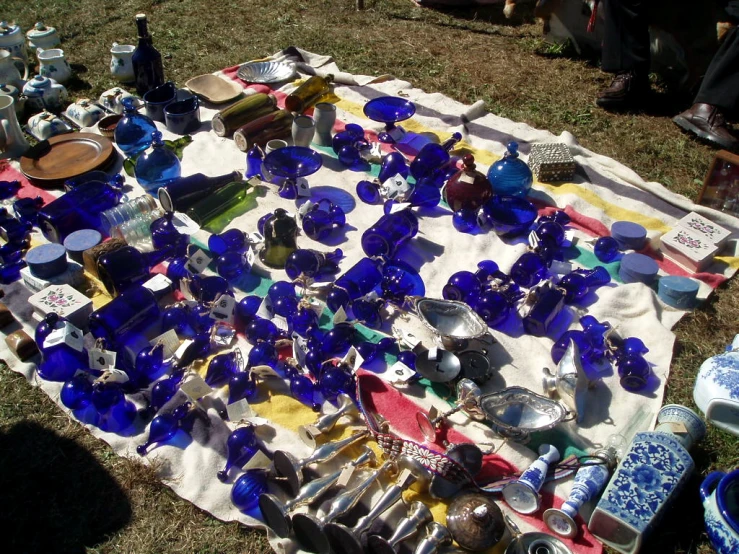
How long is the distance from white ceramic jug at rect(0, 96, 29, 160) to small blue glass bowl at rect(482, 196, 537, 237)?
275 centimetres

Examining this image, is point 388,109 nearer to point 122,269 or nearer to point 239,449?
point 122,269

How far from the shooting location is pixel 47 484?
209cm

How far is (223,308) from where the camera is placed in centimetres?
252

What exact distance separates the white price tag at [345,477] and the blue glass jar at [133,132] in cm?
243

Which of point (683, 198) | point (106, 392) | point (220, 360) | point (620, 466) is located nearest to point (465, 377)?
point (620, 466)

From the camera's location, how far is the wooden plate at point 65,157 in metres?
3.44

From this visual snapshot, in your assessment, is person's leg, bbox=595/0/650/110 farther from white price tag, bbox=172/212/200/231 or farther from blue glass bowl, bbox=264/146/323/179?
white price tag, bbox=172/212/200/231

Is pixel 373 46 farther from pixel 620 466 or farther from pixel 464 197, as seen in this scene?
pixel 620 466

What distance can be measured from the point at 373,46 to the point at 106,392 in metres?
3.87

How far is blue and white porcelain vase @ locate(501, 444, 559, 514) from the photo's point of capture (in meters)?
1.96

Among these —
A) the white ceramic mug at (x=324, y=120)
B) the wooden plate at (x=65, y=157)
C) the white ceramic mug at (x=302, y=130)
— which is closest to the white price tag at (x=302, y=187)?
the white ceramic mug at (x=302, y=130)

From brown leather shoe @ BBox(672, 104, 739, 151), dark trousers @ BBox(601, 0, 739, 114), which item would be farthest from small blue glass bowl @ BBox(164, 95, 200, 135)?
brown leather shoe @ BBox(672, 104, 739, 151)

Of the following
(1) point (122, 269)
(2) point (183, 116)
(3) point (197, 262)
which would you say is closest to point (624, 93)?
(2) point (183, 116)

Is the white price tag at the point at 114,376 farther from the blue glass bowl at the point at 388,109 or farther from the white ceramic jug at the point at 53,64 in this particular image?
the white ceramic jug at the point at 53,64
